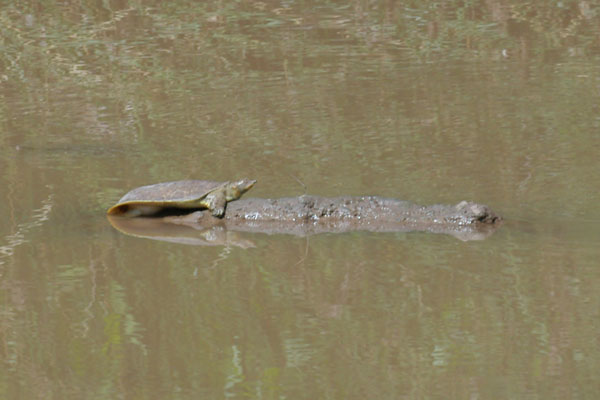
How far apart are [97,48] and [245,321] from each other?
20.1 ft

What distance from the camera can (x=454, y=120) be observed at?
772cm

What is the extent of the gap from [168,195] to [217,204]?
0.25 meters

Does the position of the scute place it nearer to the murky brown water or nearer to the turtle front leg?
the turtle front leg

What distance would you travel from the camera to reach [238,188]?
19.7 ft

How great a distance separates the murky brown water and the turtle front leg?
0.32m

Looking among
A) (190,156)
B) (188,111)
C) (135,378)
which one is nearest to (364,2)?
(188,111)

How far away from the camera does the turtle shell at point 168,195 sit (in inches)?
233

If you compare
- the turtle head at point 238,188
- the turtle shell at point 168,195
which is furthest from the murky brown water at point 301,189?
the turtle head at point 238,188

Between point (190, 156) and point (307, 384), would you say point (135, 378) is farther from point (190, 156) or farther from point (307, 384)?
point (190, 156)

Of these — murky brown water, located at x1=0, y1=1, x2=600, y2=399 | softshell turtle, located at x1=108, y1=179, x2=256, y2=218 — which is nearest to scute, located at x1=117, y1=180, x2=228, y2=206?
softshell turtle, located at x1=108, y1=179, x2=256, y2=218

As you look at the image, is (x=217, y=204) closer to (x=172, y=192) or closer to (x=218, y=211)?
(x=218, y=211)

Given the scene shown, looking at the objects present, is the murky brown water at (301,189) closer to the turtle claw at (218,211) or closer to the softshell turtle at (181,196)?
the softshell turtle at (181,196)

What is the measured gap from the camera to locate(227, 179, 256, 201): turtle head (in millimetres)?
5977

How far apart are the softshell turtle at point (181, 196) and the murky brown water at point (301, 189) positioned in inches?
6.3
